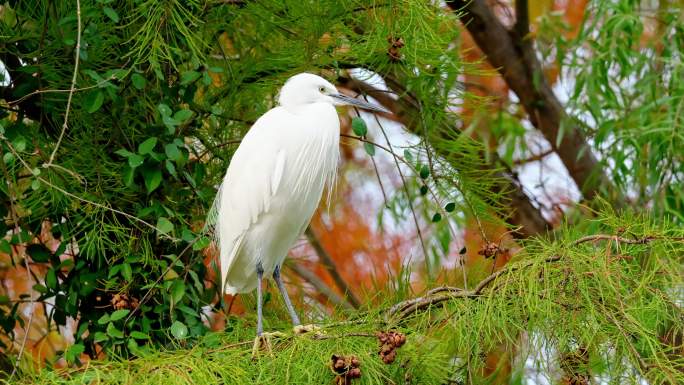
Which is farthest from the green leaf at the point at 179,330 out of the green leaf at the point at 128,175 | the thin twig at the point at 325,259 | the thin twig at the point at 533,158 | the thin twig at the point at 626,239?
the thin twig at the point at 533,158

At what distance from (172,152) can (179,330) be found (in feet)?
0.87

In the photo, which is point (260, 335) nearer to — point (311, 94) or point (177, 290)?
point (177, 290)

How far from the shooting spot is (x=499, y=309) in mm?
1295

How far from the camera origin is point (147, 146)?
157 centimetres

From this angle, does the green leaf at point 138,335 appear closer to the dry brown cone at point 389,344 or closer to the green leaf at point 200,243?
the green leaf at point 200,243

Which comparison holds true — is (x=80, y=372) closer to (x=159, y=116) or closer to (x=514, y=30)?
(x=159, y=116)

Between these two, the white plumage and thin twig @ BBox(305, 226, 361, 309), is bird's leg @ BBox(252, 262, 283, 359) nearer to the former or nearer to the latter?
the white plumage

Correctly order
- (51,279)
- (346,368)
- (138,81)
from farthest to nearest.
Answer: (51,279)
(138,81)
(346,368)

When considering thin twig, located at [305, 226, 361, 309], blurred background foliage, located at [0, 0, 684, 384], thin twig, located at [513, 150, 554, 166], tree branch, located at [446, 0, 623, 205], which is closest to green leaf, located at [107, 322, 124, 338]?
blurred background foliage, located at [0, 0, 684, 384]

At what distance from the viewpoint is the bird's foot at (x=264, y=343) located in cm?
136

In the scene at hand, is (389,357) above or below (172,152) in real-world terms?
below

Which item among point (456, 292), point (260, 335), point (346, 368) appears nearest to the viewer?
point (346, 368)

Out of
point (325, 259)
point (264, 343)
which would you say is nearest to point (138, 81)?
point (264, 343)

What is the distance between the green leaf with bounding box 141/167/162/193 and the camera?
159 cm
